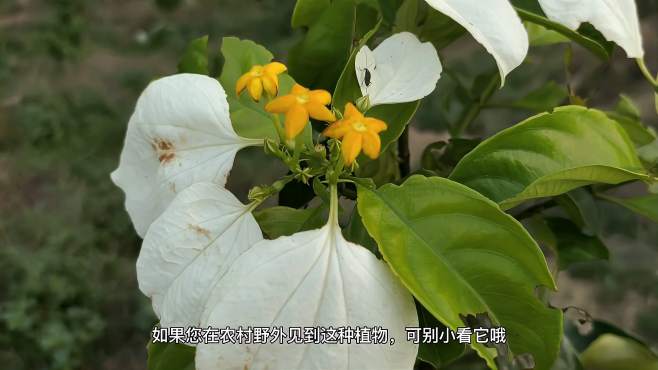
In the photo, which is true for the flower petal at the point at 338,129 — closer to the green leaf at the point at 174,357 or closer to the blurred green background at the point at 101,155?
the green leaf at the point at 174,357

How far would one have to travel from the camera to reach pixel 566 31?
30 cm

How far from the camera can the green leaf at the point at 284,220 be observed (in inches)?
12.5

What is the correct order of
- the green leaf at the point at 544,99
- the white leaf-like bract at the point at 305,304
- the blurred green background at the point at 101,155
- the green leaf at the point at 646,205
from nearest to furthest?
the white leaf-like bract at the point at 305,304, the green leaf at the point at 646,205, the green leaf at the point at 544,99, the blurred green background at the point at 101,155

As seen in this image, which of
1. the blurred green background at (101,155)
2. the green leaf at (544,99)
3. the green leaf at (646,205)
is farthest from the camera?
the blurred green background at (101,155)

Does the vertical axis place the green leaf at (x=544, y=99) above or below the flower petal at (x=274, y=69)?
below

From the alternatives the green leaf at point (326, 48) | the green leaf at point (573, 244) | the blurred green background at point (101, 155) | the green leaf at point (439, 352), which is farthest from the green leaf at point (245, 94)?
the blurred green background at point (101, 155)

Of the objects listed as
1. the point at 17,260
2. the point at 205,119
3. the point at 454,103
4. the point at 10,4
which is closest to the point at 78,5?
the point at 10,4

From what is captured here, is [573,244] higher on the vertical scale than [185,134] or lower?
lower

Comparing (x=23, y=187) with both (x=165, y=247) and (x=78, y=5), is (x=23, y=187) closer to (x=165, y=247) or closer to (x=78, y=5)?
(x=78, y=5)

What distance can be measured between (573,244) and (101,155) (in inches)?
31.5

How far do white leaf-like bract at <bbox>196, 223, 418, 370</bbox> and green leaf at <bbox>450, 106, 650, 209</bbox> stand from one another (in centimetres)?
7

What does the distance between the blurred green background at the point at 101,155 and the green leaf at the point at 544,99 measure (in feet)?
0.54

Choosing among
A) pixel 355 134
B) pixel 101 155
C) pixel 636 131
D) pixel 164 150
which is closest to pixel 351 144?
pixel 355 134

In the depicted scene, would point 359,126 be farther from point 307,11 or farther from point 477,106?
point 477,106
